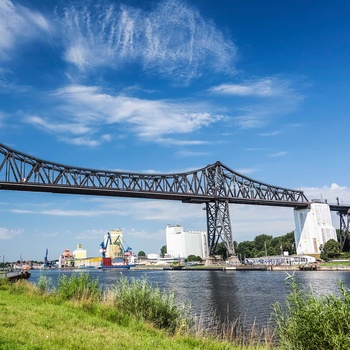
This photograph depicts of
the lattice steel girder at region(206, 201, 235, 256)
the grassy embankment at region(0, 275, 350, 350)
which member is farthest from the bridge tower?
the grassy embankment at region(0, 275, 350, 350)

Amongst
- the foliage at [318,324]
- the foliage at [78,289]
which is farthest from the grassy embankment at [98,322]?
the foliage at [318,324]

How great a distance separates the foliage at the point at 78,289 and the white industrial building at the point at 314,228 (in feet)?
363

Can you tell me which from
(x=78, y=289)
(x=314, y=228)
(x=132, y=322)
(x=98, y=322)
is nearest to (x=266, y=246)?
(x=314, y=228)

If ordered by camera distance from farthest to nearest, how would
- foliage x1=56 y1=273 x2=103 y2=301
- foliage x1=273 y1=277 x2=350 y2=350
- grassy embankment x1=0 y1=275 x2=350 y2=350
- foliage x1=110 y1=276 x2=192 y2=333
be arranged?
foliage x1=56 y1=273 x2=103 y2=301 → foliage x1=110 y1=276 x2=192 y2=333 → grassy embankment x1=0 y1=275 x2=350 y2=350 → foliage x1=273 y1=277 x2=350 y2=350

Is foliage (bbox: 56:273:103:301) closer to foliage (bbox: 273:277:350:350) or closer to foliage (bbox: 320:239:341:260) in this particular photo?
foliage (bbox: 273:277:350:350)

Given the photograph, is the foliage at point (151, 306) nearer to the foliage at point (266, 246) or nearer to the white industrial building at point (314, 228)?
the white industrial building at point (314, 228)

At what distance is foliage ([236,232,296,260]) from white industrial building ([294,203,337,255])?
19.4 metres

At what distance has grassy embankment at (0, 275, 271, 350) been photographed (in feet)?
33.7

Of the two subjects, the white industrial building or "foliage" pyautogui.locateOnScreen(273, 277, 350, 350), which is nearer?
"foliage" pyautogui.locateOnScreen(273, 277, 350, 350)

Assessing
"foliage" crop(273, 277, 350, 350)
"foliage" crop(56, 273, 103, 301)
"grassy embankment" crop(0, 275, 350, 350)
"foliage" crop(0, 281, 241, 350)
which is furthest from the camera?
"foliage" crop(56, 273, 103, 301)

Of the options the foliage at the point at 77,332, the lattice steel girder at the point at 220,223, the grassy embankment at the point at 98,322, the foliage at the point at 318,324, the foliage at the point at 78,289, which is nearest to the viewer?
the foliage at the point at 318,324

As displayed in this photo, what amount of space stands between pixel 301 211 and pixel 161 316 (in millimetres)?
117448

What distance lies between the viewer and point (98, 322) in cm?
1373

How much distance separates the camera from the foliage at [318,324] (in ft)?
29.7
